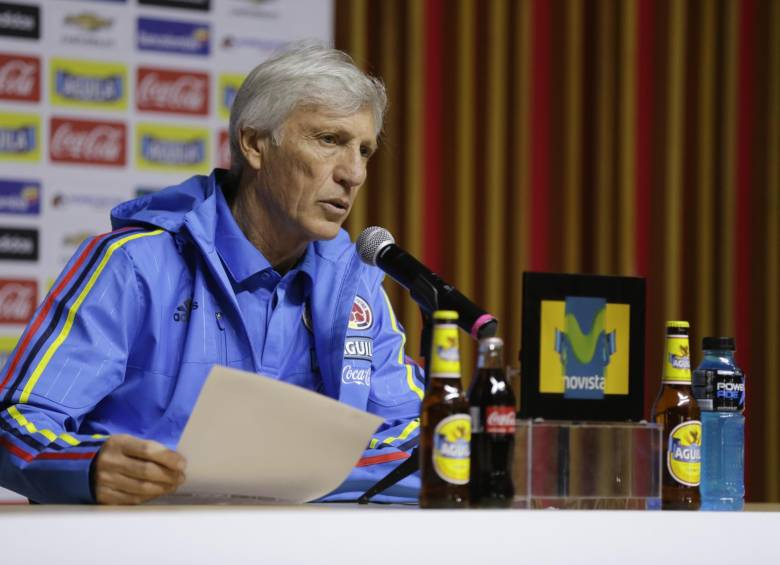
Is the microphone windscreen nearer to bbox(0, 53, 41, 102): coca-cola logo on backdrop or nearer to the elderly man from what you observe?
the elderly man

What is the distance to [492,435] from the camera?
1.23 meters

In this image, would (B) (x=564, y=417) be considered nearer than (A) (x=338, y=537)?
No

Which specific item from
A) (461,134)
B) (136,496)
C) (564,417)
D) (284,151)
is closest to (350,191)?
(284,151)

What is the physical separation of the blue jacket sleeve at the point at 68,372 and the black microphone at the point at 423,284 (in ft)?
1.38

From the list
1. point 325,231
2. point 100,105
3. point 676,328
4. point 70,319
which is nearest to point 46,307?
point 70,319

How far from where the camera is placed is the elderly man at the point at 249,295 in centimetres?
A: 165

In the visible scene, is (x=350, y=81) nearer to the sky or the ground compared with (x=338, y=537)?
nearer to the sky

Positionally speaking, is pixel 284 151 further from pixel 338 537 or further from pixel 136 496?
pixel 338 537

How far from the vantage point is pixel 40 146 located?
3080 millimetres

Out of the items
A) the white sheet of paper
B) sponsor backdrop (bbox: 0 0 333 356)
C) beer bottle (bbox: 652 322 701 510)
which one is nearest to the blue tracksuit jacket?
the white sheet of paper

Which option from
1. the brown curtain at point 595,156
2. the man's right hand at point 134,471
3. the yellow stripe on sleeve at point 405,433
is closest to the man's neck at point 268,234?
the yellow stripe on sleeve at point 405,433

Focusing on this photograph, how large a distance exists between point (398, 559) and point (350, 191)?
1.00 m

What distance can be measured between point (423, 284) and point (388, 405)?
0.57 m

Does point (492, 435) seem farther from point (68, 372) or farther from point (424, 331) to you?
point (68, 372)
